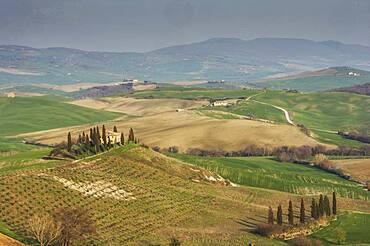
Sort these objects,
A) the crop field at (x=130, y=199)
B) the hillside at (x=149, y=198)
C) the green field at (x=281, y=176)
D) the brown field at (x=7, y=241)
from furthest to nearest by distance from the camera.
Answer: the green field at (x=281, y=176), the hillside at (x=149, y=198), the crop field at (x=130, y=199), the brown field at (x=7, y=241)

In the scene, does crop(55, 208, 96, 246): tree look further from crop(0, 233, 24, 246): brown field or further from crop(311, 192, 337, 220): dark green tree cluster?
crop(311, 192, 337, 220): dark green tree cluster

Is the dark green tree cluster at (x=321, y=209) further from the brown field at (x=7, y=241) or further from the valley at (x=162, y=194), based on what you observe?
the brown field at (x=7, y=241)

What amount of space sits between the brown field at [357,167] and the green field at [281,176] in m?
4.23

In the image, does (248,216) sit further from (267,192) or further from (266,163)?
(266,163)

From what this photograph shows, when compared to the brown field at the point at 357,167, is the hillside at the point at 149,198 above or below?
above

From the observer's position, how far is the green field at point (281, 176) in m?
131

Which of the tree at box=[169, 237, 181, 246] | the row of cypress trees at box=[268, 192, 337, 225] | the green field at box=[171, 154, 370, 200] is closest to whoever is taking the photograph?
the tree at box=[169, 237, 181, 246]

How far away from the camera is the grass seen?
86062 millimetres

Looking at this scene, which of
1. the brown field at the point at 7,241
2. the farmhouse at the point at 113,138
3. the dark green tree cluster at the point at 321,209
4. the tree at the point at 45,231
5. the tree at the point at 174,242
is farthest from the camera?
the farmhouse at the point at 113,138

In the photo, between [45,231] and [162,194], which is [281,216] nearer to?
[162,194]

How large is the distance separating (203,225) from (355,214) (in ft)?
105

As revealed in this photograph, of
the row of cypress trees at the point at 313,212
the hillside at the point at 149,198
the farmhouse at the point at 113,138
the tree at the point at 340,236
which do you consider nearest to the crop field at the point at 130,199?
the hillside at the point at 149,198

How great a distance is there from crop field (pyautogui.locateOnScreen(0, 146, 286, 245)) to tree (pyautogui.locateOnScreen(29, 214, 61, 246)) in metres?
2.08

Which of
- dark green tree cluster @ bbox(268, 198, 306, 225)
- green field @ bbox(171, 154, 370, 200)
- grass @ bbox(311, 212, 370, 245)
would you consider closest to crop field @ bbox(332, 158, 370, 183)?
green field @ bbox(171, 154, 370, 200)
